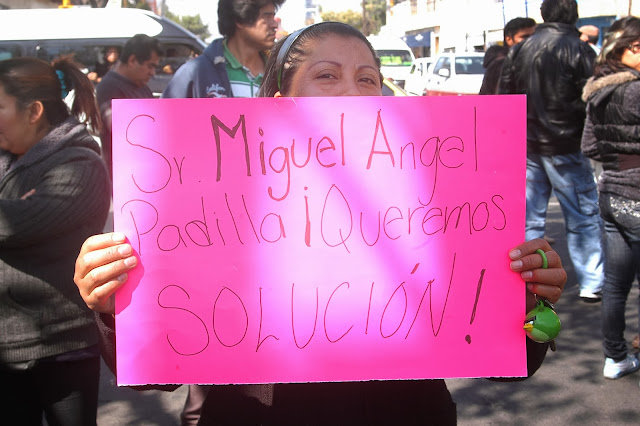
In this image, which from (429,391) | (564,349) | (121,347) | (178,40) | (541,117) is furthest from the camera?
(178,40)

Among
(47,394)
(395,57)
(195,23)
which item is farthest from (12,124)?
(195,23)

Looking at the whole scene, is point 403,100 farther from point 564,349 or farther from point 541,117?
point 541,117

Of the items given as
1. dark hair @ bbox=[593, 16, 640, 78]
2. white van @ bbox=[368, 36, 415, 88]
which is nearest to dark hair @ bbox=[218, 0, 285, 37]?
dark hair @ bbox=[593, 16, 640, 78]

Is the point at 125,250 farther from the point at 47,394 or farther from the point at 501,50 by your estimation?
the point at 501,50

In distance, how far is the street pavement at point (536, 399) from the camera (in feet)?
11.7

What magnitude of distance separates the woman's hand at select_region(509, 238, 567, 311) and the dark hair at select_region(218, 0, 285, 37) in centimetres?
Answer: 238

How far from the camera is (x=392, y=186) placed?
4.98 feet

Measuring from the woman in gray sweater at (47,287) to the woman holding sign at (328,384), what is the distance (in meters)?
0.76

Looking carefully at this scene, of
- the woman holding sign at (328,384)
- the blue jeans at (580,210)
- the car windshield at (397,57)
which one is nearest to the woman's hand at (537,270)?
the woman holding sign at (328,384)

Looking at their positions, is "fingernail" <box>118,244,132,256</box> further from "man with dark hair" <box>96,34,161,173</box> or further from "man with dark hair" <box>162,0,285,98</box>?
"man with dark hair" <box>96,34,161,173</box>

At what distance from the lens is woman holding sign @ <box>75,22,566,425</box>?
1.45m

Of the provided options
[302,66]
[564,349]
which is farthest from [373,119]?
[564,349]

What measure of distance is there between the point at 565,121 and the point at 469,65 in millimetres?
13102

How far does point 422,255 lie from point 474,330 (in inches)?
7.8
